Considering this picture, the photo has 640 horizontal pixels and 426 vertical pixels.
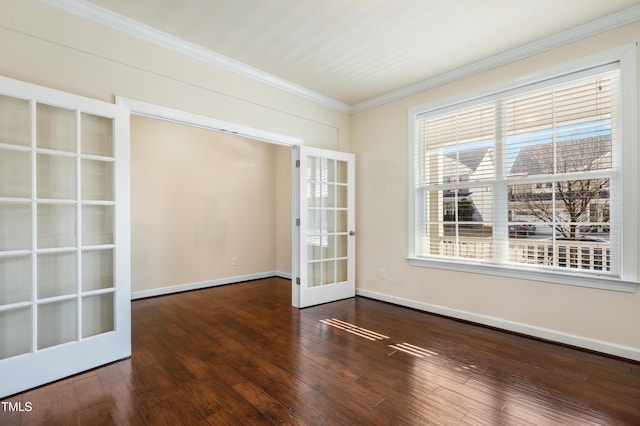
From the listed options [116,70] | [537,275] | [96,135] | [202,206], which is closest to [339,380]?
[537,275]

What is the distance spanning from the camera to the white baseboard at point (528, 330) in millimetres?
2527

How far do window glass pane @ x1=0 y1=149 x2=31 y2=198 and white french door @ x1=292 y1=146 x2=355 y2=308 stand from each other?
2502 mm

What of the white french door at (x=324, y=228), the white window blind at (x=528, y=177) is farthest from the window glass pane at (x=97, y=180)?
the white window blind at (x=528, y=177)

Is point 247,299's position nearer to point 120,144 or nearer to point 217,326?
point 217,326

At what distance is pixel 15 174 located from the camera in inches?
82.5

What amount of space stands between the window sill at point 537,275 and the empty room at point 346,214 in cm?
2

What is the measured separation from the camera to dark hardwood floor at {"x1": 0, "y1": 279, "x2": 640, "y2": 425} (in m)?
1.80

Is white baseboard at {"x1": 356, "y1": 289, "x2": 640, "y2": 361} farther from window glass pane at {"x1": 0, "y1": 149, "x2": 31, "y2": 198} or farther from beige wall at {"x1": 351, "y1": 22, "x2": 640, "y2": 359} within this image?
window glass pane at {"x1": 0, "y1": 149, "x2": 31, "y2": 198}

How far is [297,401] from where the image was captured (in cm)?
194

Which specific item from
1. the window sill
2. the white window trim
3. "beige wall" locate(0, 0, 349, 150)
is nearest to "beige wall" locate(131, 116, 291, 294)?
"beige wall" locate(0, 0, 349, 150)

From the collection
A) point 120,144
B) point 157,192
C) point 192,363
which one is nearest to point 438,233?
point 192,363

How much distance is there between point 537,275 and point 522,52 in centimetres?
217

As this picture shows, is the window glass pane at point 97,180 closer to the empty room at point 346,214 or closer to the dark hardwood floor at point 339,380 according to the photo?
the empty room at point 346,214

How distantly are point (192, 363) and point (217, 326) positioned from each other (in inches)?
32.5
